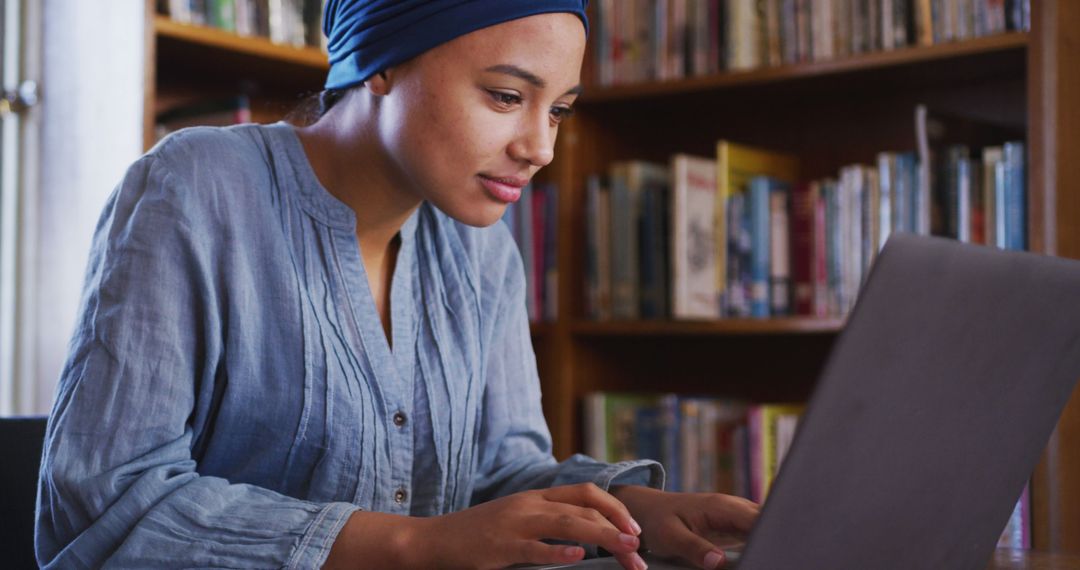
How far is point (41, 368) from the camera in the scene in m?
2.05

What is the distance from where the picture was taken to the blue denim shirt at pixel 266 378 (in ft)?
2.94

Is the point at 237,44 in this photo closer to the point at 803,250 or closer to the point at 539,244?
the point at 539,244

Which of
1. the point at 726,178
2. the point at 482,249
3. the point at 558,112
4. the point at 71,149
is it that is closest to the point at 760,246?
the point at 726,178

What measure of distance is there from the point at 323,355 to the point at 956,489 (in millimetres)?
578

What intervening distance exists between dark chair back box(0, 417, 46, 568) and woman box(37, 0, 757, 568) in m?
0.13

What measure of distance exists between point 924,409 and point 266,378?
0.61 metres

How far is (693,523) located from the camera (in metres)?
0.95

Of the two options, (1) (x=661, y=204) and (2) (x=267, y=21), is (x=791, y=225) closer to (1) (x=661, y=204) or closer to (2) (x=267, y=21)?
(1) (x=661, y=204)

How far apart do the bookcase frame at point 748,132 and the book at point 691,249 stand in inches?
1.7

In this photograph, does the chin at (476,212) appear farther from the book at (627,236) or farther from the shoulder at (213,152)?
the book at (627,236)

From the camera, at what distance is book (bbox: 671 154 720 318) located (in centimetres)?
219

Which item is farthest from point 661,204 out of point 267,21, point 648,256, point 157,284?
point 157,284

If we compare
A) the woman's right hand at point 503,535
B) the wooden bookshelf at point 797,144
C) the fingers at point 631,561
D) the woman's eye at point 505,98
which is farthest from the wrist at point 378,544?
the wooden bookshelf at point 797,144

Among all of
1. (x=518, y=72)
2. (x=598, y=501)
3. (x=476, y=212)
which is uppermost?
(x=518, y=72)
